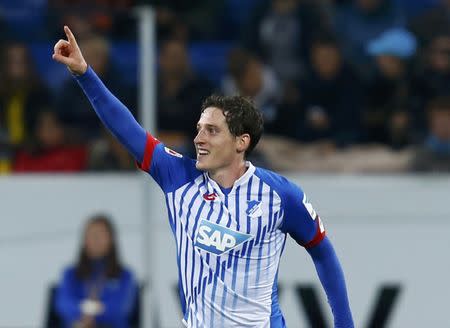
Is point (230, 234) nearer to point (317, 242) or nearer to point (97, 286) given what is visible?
point (317, 242)

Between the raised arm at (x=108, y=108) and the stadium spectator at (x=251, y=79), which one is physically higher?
the stadium spectator at (x=251, y=79)

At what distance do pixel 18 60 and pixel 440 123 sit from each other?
3.24m

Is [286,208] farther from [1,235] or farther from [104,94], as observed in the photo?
[1,235]

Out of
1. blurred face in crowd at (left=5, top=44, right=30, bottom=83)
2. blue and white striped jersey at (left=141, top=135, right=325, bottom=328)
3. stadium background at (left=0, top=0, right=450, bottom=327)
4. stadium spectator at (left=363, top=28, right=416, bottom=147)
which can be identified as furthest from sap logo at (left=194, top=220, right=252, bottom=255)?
blurred face in crowd at (left=5, top=44, right=30, bottom=83)

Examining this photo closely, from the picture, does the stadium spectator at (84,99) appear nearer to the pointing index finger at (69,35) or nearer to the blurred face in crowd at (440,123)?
the blurred face in crowd at (440,123)

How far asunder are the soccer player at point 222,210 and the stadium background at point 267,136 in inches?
168

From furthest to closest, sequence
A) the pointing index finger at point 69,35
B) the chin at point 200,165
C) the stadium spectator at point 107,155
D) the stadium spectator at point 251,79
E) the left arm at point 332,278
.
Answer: the stadium spectator at point 107,155
the stadium spectator at point 251,79
the left arm at point 332,278
the chin at point 200,165
the pointing index finger at point 69,35

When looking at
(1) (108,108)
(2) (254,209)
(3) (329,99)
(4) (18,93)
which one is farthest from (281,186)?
(4) (18,93)

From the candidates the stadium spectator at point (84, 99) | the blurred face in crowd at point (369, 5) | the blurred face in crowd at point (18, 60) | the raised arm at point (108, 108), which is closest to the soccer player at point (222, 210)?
the raised arm at point (108, 108)

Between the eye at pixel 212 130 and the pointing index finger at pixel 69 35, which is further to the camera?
the eye at pixel 212 130

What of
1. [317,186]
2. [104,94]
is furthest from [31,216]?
[104,94]

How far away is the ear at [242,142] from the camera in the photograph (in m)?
5.36

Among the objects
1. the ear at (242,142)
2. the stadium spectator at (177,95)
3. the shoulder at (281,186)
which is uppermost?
the stadium spectator at (177,95)

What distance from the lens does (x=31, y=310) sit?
34.1 feet
